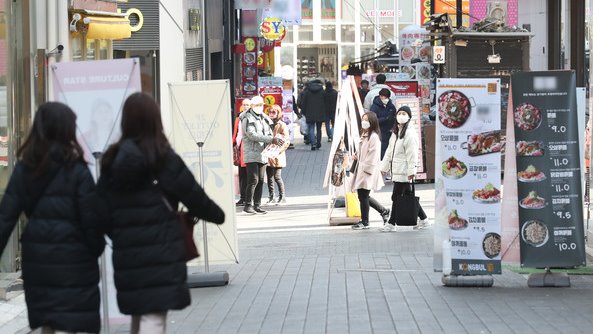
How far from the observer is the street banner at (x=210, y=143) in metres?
12.4

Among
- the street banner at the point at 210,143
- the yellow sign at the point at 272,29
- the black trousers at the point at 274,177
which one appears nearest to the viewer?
the street banner at the point at 210,143

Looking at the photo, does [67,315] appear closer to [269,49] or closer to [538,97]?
[538,97]

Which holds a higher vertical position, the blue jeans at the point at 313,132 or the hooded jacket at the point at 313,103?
the hooded jacket at the point at 313,103

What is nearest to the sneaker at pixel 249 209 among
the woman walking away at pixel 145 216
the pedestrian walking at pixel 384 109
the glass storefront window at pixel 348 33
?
the pedestrian walking at pixel 384 109

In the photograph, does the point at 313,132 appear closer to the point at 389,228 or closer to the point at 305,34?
the point at 389,228

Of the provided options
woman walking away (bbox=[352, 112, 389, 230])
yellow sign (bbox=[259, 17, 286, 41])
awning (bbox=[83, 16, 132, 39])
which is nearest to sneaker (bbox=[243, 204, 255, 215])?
woman walking away (bbox=[352, 112, 389, 230])

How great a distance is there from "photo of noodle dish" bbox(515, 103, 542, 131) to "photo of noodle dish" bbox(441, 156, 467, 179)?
2.06 feet

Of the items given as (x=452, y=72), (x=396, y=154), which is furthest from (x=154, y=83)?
(x=396, y=154)

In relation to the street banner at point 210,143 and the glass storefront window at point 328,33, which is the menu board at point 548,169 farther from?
the glass storefront window at point 328,33

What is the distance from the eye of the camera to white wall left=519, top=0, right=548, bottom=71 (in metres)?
27.4

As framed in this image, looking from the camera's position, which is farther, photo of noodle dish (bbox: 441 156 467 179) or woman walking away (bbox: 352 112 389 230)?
woman walking away (bbox: 352 112 389 230)

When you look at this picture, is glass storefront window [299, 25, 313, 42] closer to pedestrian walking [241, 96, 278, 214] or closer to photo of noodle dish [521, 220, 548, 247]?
pedestrian walking [241, 96, 278, 214]

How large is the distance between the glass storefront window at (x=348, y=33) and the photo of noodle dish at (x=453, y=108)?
5408 cm

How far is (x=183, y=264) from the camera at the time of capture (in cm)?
683
